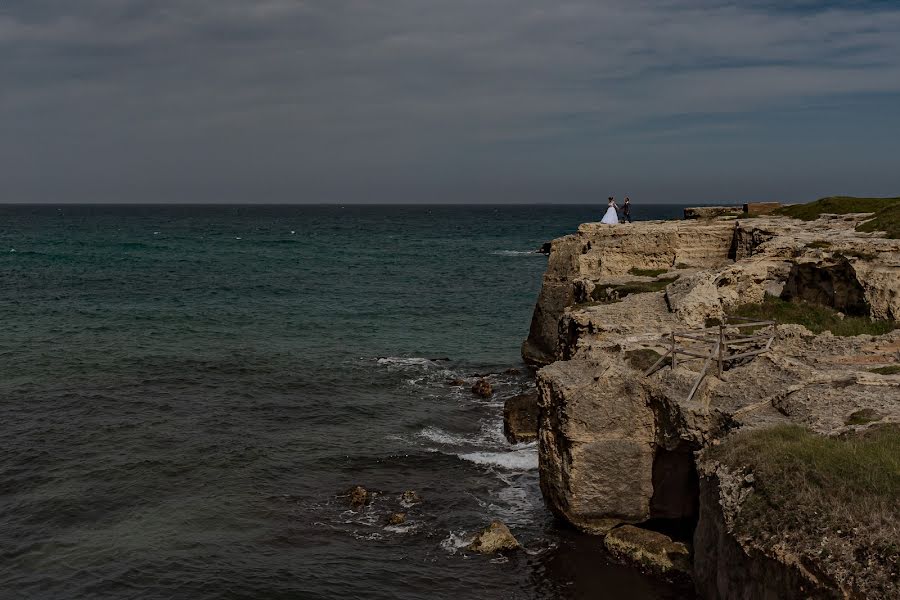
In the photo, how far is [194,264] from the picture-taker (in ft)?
308

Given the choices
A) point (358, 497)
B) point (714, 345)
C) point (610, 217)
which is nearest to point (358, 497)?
point (358, 497)

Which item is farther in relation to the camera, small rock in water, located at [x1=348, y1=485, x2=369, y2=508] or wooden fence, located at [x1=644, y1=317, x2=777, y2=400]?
small rock in water, located at [x1=348, y1=485, x2=369, y2=508]

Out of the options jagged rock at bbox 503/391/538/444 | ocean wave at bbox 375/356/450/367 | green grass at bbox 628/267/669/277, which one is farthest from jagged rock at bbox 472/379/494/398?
green grass at bbox 628/267/669/277

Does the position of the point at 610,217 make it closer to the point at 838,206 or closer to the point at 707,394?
the point at 838,206

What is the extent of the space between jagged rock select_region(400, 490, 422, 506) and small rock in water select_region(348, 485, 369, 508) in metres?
1.14

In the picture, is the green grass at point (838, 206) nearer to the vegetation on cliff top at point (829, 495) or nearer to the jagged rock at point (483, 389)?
the jagged rock at point (483, 389)

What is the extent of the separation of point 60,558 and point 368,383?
19.6 meters

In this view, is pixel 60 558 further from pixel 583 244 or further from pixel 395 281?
pixel 395 281

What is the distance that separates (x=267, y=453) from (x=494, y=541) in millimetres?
11165

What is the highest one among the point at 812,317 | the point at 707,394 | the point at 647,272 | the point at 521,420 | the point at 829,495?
the point at 647,272

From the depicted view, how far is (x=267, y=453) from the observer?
29688 mm

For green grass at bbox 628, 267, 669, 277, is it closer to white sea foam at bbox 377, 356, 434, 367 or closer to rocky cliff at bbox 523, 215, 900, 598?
rocky cliff at bbox 523, 215, 900, 598

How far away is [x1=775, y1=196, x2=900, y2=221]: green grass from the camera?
1592 inches

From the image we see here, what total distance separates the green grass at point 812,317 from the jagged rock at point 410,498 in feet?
38.8
